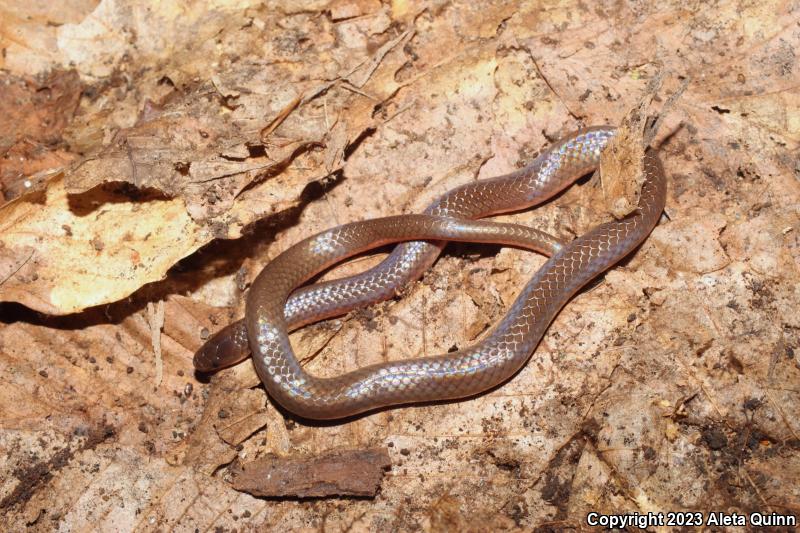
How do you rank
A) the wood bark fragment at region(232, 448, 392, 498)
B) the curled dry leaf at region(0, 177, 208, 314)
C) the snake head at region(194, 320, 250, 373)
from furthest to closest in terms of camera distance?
the snake head at region(194, 320, 250, 373) < the curled dry leaf at region(0, 177, 208, 314) < the wood bark fragment at region(232, 448, 392, 498)

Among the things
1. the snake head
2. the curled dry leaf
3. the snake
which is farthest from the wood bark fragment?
the curled dry leaf

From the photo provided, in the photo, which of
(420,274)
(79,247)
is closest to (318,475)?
(420,274)

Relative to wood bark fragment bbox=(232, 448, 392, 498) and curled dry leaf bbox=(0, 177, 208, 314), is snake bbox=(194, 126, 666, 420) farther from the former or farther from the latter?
curled dry leaf bbox=(0, 177, 208, 314)

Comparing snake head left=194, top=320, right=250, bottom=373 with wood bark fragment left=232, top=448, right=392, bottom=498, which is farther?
snake head left=194, top=320, right=250, bottom=373

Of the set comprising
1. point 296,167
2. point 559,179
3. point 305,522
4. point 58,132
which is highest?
point 58,132

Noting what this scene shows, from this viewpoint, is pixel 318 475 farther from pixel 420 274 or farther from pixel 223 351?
pixel 420 274

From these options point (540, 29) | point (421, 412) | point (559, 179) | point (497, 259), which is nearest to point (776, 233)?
point (559, 179)

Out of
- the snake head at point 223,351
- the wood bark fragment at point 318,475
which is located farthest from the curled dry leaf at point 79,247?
the wood bark fragment at point 318,475

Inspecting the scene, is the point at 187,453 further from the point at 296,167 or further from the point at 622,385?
the point at 622,385

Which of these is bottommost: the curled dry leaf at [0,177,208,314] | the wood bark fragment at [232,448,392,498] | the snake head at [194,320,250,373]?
the wood bark fragment at [232,448,392,498]
